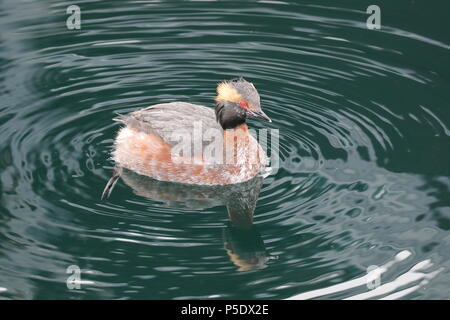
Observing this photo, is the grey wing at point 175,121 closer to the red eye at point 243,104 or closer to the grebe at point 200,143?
the grebe at point 200,143

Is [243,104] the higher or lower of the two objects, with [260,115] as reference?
higher

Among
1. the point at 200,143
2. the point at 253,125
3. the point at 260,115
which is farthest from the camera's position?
the point at 253,125

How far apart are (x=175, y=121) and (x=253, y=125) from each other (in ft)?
4.49

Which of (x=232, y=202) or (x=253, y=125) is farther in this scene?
(x=253, y=125)

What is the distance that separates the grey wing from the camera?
8.83 m

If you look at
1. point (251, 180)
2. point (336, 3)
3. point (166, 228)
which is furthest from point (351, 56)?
point (166, 228)

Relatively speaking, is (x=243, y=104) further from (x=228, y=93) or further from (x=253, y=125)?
(x=253, y=125)

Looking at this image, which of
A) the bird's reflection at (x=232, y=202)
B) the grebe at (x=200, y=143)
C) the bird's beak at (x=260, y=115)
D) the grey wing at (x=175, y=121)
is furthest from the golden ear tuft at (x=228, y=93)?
the bird's reflection at (x=232, y=202)

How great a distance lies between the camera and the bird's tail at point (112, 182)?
8570 millimetres

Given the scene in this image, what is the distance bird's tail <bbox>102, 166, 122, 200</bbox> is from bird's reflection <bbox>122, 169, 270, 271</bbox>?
107mm

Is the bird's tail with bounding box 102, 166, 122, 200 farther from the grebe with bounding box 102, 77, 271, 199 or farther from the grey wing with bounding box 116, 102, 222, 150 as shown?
the grey wing with bounding box 116, 102, 222, 150

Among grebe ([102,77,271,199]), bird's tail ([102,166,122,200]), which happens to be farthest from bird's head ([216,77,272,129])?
bird's tail ([102,166,122,200])

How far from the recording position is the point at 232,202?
28.6 feet

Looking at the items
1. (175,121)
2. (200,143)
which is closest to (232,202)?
(200,143)
